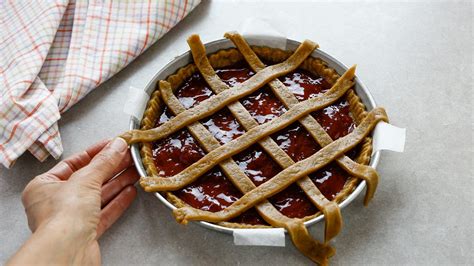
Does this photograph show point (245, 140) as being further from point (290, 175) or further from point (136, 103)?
point (136, 103)

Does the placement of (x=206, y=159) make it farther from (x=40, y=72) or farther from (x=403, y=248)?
(x=40, y=72)

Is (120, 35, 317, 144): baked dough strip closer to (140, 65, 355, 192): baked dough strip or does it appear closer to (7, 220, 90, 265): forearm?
(140, 65, 355, 192): baked dough strip

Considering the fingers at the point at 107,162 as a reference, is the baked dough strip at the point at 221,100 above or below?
below

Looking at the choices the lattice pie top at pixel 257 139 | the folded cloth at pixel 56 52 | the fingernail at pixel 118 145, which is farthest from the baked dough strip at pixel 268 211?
the folded cloth at pixel 56 52

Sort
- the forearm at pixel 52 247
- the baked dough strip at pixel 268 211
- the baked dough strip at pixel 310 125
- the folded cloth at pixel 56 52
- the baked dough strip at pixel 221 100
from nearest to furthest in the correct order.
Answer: the forearm at pixel 52 247, the baked dough strip at pixel 268 211, the baked dough strip at pixel 310 125, the baked dough strip at pixel 221 100, the folded cloth at pixel 56 52

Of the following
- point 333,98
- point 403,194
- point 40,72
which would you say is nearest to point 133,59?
point 40,72

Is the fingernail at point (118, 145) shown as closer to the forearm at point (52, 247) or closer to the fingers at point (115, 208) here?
the fingers at point (115, 208)
